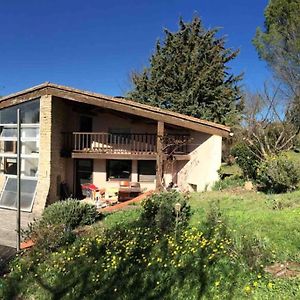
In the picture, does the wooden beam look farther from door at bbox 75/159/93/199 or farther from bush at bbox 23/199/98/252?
bush at bbox 23/199/98/252

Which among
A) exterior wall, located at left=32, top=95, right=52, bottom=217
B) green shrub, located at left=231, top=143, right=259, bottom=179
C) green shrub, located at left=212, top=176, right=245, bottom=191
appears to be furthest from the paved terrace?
green shrub, located at left=231, top=143, right=259, bottom=179

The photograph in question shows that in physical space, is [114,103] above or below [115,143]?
above

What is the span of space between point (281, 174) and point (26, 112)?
11.1m

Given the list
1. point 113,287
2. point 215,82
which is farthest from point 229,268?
point 215,82

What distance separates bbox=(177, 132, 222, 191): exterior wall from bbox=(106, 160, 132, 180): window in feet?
9.07

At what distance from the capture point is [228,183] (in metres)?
14.4

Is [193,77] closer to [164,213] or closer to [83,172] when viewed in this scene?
[83,172]

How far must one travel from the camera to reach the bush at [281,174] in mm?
11062

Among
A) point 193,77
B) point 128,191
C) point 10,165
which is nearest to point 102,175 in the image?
point 128,191

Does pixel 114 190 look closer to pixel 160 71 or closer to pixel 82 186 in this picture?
pixel 82 186

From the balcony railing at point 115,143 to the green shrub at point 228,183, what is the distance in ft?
8.35

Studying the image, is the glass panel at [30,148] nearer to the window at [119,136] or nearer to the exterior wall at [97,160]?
the exterior wall at [97,160]

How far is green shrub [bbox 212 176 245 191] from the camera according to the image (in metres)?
14.1

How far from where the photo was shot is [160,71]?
27.2 m
